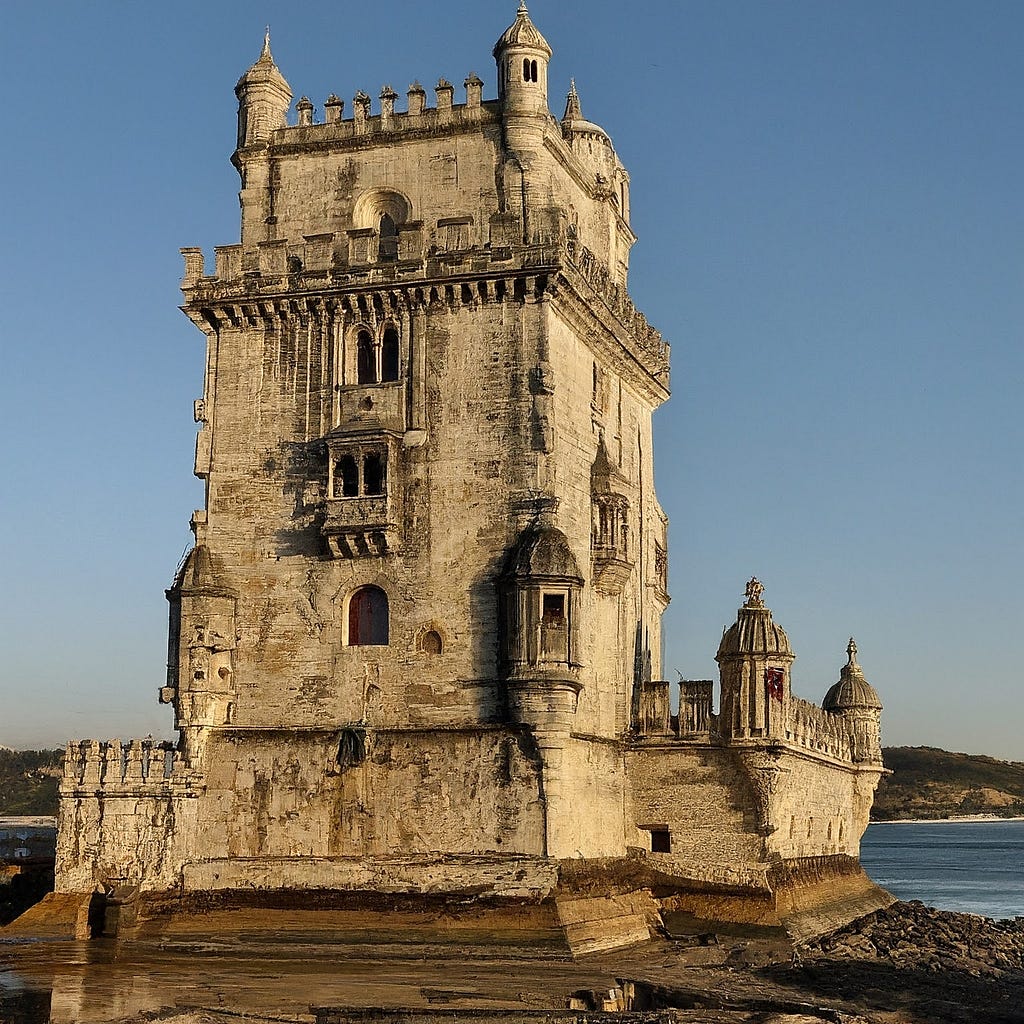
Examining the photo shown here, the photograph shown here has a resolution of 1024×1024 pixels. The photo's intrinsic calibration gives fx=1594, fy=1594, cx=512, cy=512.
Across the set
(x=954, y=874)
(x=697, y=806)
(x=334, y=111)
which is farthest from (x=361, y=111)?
(x=954, y=874)

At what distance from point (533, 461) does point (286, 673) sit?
8.08 m

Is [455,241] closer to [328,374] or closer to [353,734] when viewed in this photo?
[328,374]

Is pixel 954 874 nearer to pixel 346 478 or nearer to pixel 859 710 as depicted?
pixel 859 710

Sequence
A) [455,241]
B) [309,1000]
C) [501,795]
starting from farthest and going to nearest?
[455,241] → [501,795] → [309,1000]

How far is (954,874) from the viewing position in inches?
4902

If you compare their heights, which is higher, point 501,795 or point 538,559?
point 538,559

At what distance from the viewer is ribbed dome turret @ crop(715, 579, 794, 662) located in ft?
139

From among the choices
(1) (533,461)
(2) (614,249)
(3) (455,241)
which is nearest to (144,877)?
(1) (533,461)

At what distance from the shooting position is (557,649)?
3769 cm

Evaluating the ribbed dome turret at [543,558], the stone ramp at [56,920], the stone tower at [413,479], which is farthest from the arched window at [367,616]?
the stone ramp at [56,920]

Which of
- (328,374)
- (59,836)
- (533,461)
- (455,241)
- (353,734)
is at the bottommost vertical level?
(59,836)

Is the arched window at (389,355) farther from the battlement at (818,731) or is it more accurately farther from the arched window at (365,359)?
the battlement at (818,731)

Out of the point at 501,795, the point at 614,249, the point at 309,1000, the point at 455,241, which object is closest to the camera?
the point at 309,1000

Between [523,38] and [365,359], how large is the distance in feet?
30.9
